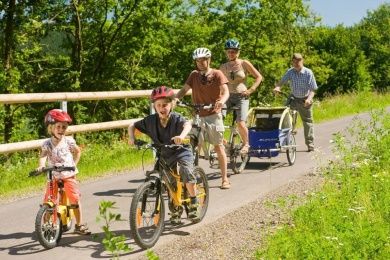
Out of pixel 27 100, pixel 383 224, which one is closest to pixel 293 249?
pixel 383 224

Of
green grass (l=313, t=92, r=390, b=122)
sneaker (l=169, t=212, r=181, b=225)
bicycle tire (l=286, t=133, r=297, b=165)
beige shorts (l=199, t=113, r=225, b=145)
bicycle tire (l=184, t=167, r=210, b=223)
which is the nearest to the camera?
sneaker (l=169, t=212, r=181, b=225)

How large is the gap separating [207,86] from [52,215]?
3351mm

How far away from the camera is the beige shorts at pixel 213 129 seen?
28.1 ft

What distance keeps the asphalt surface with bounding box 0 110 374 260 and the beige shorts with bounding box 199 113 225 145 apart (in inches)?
29.8

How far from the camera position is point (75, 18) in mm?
20500

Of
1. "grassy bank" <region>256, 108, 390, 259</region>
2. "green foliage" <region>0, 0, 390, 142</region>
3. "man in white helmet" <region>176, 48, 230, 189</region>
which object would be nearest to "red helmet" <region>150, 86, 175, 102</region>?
"grassy bank" <region>256, 108, 390, 259</region>

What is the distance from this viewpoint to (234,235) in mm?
6160

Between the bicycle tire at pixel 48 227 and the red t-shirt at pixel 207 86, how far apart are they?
10.5 feet

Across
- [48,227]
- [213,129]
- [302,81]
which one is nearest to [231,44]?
[213,129]

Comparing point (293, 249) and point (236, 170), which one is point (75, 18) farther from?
point (293, 249)

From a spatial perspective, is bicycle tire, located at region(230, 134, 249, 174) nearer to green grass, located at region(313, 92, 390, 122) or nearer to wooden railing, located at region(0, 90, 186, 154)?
wooden railing, located at region(0, 90, 186, 154)

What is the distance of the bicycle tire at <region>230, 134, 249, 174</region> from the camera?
33.1 feet

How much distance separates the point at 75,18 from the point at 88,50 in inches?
57.9

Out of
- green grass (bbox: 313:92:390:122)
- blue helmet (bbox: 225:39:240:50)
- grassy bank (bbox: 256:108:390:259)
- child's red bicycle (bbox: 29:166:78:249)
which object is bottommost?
grassy bank (bbox: 256:108:390:259)
